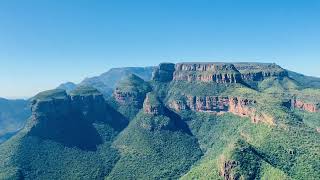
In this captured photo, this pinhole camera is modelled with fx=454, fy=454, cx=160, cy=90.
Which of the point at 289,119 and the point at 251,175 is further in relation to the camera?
the point at 289,119

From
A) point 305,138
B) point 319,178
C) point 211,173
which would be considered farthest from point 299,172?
point 211,173

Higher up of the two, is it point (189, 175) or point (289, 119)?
point (289, 119)

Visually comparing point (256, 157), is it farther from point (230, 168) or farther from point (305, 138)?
point (305, 138)

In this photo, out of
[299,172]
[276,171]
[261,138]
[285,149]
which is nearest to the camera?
[276,171]

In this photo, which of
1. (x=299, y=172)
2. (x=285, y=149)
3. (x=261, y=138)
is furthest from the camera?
(x=261, y=138)

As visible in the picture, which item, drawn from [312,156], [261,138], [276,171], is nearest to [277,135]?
[261,138]

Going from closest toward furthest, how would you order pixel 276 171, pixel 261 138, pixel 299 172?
1. pixel 276 171
2. pixel 299 172
3. pixel 261 138

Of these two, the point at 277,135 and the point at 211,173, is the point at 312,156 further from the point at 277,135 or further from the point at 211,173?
the point at 211,173

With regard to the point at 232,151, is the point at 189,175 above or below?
below

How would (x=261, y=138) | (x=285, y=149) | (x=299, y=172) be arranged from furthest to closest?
(x=261, y=138) < (x=285, y=149) < (x=299, y=172)
